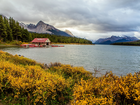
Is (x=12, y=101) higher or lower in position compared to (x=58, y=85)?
lower

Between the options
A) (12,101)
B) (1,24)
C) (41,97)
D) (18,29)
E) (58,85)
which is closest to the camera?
(41,97)

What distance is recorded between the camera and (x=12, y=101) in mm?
4340

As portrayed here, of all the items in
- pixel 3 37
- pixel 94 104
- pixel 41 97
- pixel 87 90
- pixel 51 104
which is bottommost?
pixel 51 104

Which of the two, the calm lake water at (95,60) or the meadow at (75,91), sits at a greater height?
the meadow at (75,91)

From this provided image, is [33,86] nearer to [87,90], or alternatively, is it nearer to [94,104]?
[87,90]

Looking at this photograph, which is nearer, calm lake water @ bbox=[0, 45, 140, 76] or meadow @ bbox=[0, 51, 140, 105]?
meadow @ bbox=[0, 51, 140, 105]

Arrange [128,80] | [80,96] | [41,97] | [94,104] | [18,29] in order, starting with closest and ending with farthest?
[94,104] → [80,96] → [128,80] → [41,97] → [18,29]

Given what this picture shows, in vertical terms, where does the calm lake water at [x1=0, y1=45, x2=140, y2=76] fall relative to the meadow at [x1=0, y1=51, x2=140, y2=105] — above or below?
below

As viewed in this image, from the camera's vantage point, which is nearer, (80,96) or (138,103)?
(138,103)

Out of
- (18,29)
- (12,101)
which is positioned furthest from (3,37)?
(12,101)

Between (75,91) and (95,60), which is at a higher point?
(75,91)

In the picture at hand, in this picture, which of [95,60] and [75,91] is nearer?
[75,91]

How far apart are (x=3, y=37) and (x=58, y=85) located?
261ft

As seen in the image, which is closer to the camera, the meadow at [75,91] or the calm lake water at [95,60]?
the meadow at [75,91]
